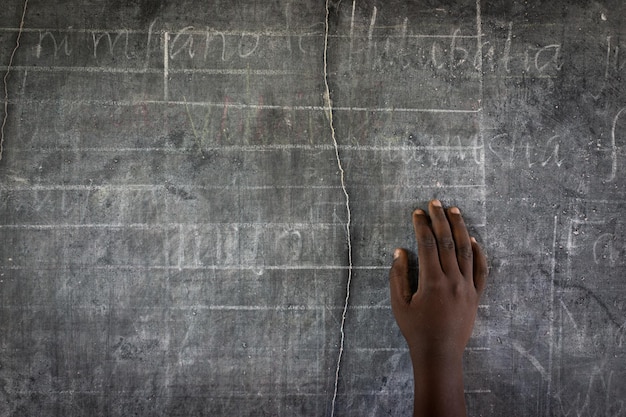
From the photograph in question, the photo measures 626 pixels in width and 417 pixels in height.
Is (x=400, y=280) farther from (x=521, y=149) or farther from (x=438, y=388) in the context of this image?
(x=521, y=149)

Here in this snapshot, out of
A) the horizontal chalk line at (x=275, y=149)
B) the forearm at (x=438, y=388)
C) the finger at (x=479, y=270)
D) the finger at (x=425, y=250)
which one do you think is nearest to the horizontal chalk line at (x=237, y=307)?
the forearm at (x=438, y=388)

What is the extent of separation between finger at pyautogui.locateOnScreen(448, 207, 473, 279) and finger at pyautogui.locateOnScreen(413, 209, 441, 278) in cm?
15

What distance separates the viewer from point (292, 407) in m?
3.58

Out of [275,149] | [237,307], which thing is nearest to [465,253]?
[275,149]

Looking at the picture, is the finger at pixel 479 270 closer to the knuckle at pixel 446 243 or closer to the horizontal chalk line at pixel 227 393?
the knuckle at pixel 446 243

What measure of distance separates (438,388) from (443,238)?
97cm

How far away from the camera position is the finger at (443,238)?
3377 mm

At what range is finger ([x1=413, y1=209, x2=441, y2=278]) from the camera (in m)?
3.37

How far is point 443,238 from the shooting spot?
3.42m

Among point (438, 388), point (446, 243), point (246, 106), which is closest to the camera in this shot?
point (438, 388)

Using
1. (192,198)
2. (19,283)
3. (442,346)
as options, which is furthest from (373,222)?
(19,283)

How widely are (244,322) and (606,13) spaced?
3.35m

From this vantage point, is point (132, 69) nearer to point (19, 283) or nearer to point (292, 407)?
point (19, 283)

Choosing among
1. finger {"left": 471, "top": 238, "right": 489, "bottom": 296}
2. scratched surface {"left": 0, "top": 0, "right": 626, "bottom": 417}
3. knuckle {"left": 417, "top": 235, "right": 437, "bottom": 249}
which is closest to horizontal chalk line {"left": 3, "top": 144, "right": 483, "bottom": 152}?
scratched surface {"left": 0, "top": 0, "right": 626, "bottom": 417}
